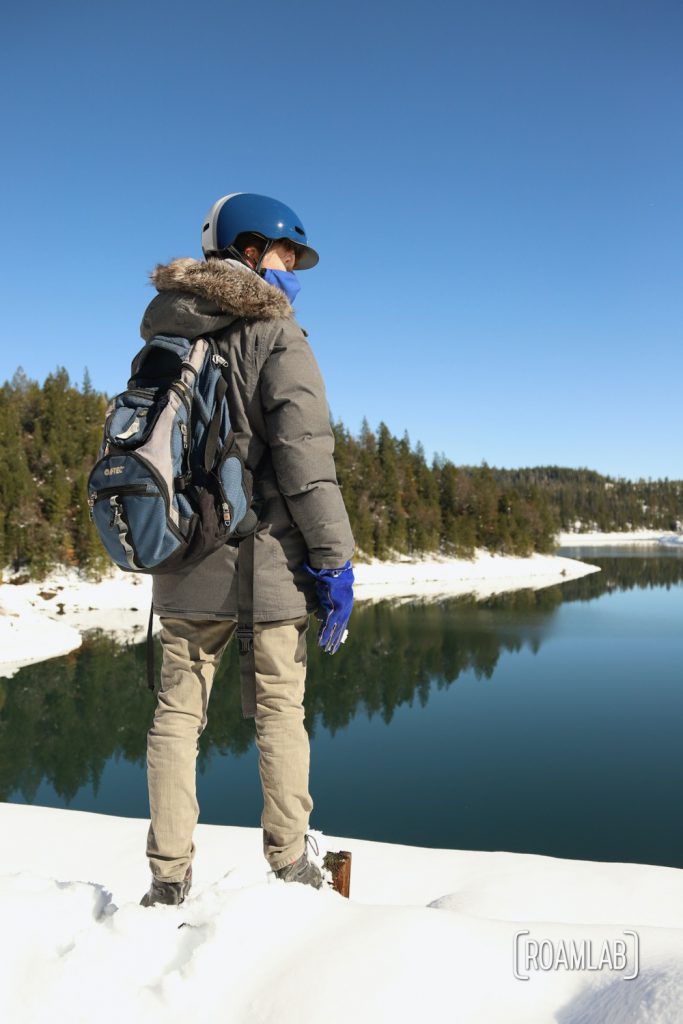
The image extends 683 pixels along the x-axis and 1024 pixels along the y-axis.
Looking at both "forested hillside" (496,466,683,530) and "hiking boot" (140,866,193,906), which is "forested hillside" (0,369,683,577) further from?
"forested hillside" (496,466,683,530)

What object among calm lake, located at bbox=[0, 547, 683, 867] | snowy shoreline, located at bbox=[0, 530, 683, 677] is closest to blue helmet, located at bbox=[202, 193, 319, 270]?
calm lake, located at bbox=[0, 547, 683, 867]

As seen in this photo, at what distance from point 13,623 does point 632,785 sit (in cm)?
1757

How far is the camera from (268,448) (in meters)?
1.99

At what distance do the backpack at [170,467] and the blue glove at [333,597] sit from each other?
0.89 feet

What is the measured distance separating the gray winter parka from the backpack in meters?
0.06

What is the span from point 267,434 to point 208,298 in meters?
0.43

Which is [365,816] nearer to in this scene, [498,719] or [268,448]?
[498,719]

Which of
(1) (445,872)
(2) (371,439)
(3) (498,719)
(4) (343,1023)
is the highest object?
(2) (371,439)

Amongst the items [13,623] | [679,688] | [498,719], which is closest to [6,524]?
[13,623]

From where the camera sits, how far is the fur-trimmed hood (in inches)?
73.0

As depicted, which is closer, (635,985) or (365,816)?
(635,985)

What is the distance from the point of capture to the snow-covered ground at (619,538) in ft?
296

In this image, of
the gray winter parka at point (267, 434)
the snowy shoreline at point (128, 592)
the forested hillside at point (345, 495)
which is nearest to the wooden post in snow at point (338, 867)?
the gray winter parka at point (267, 434)

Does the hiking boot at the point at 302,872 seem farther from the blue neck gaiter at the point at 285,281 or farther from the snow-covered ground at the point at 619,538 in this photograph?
the snow-covered ground at the point at 619,538
